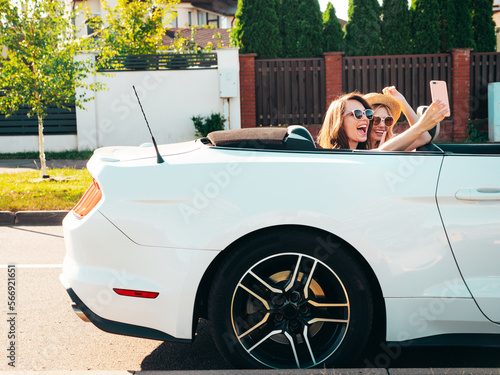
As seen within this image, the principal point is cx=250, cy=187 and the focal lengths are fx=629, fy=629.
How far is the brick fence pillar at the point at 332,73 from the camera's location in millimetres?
16109

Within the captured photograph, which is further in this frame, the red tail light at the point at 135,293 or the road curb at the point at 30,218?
the road curb at the point at 30,218

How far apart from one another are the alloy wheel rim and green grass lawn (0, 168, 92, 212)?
5902 millimetres

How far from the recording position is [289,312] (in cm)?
303

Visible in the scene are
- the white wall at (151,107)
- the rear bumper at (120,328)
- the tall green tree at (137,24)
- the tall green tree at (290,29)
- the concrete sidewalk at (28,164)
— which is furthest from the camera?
the tall green tree at (290,29)

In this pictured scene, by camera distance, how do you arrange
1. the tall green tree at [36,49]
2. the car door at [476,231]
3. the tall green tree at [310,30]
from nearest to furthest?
the car door at [476,231], the tall green tree at [36,49], the tall green tree at [310,30]

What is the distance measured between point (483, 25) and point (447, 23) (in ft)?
4.27

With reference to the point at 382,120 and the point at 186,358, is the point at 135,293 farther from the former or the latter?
the point at 382,120

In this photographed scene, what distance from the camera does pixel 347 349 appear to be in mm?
3004

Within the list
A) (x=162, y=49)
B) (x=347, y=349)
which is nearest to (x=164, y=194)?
(x=347, y=349)

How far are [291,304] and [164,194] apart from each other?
31.7 inches

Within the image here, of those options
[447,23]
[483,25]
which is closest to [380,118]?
[447,23]

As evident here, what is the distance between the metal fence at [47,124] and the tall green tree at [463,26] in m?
10.3

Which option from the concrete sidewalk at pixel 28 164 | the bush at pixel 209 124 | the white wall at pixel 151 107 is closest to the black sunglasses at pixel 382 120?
the concrete sidewalk at pixel 28 164

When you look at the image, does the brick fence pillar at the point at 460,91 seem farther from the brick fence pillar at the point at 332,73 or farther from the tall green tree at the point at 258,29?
the tall green tree at the point at 258,29
